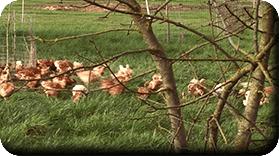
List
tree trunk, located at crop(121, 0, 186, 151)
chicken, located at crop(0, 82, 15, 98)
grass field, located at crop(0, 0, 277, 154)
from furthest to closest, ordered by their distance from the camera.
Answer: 1. chicken, located at crop(0, 82, 15, 98)
2. grass field, located at crop(0, 0, 277, 154)
3. tree trunk, located at crop(121, 0, 186, 151)

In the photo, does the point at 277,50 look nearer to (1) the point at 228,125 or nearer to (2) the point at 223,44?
(1) the point at 228,125

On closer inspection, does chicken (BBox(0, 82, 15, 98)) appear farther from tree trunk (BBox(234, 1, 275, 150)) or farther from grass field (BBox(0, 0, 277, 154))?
tree trunk (BBox(234, 1, 275, 150))

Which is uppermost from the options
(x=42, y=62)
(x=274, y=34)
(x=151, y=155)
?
(x=274, y=34)

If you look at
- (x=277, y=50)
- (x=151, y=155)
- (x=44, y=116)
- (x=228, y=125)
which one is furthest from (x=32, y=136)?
(x=277, y=50)

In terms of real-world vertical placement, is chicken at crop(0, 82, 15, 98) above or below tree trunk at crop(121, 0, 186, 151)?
below

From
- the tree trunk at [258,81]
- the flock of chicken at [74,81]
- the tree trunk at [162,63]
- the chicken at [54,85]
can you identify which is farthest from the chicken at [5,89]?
the tree trunk at [258,81]

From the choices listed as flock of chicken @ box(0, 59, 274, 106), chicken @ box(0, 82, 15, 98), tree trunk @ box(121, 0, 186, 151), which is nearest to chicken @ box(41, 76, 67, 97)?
flock of chicken @ box(0, 59, 274, 106)

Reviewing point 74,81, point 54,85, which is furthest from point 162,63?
point 74,81

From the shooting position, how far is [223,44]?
19.2 ft

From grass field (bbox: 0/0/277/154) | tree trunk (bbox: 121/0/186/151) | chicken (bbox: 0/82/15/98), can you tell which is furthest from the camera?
chicken (bbox: 0/82/15/98)

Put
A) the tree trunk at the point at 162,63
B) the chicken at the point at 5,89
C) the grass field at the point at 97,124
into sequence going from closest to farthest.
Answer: the tree trunk at the point at 162,63 < the grass field at the point at 97,124 < the chicken at the point at 5,89

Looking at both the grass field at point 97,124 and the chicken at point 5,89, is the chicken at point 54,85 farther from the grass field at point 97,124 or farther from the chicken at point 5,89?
the chicken at point 5,89

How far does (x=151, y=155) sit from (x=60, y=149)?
1.75 feet

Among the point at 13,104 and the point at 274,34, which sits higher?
the point at 274,34
